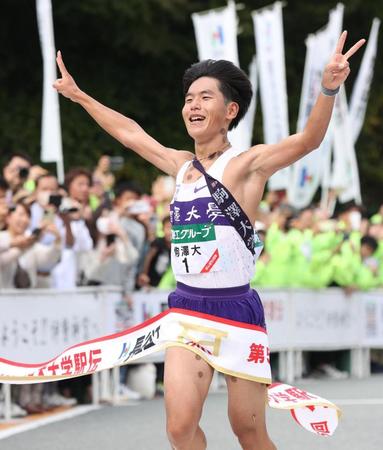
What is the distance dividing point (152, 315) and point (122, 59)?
19.7m

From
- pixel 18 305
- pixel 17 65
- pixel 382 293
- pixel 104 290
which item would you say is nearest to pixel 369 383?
pixel 382 293

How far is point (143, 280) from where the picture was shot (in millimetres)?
14773

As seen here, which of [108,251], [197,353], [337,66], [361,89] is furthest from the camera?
[361,89]

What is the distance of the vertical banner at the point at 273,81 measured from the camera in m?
22.8

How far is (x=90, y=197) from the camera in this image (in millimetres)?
15562

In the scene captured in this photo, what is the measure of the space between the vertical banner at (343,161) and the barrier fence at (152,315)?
546cm

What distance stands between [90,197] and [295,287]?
2.85 m

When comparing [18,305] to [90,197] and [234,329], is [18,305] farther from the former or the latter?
[234,329]

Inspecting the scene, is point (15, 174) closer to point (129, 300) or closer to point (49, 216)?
point (49, 216)

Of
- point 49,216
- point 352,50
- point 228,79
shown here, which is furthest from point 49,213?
point 352,50

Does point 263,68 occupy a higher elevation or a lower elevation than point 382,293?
higher

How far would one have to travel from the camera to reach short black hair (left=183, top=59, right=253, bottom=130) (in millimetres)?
7160

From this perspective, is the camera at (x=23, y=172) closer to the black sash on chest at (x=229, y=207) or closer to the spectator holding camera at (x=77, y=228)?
the spectator holding camera at (x=77, y=228)

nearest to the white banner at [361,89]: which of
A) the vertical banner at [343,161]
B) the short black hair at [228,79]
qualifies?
the vertical banner at [343,161]
